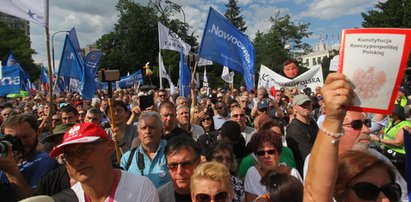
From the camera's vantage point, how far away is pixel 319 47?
386 feet

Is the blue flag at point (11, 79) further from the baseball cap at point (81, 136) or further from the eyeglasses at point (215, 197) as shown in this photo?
the eyeglasses at point (215, 197)

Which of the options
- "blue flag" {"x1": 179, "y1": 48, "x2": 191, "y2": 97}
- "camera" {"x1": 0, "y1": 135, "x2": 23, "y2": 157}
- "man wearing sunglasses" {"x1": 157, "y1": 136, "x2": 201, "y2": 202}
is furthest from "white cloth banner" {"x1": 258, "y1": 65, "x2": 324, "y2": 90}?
"camera" {"x1": 0, "y1": 135, "x2": 23, "y2": 157}

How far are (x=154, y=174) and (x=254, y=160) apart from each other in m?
1.02

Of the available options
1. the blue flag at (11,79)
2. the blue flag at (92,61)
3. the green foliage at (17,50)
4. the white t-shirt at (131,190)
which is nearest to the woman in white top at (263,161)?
the white t-shirt at (131,190)

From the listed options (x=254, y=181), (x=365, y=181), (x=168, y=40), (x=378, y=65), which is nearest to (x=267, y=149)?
(x=254, y=181)

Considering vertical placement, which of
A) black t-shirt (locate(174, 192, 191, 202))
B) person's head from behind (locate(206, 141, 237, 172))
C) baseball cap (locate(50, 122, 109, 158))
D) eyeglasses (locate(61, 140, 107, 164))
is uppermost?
baseball cap (locate(50, 122, 109, 158))

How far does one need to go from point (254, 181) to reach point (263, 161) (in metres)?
0.23

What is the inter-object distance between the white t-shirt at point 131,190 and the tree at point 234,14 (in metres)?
69.7

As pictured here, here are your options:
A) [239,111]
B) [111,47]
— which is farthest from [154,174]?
[111,47]

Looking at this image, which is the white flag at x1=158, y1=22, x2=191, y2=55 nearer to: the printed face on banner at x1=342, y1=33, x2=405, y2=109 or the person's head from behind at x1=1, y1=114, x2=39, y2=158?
the person's head from behind at x1=1, y1=114, x2=39, y2=158

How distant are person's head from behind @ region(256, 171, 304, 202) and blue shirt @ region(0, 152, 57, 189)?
1.74m

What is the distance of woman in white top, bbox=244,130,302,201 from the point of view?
10.2 ft

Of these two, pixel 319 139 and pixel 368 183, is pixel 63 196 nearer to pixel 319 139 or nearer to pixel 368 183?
pixel 319 139

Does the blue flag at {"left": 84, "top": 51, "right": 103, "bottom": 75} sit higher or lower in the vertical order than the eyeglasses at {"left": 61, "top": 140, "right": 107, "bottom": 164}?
higher
